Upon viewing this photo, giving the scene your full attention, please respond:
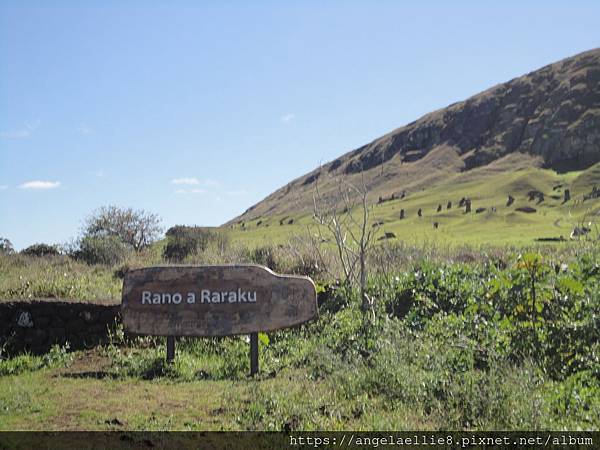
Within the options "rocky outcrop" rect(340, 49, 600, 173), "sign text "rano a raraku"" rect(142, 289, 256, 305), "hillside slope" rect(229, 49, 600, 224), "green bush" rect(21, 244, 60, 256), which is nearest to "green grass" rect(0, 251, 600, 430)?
"sign text "rano a raraku"" rect(142, 289, 256, 305)

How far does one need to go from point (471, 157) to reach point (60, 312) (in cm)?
12262

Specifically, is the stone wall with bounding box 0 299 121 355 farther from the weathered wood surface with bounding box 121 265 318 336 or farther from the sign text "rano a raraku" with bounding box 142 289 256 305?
the sign text "rano a raraku" with bounding box 142 289 256 305

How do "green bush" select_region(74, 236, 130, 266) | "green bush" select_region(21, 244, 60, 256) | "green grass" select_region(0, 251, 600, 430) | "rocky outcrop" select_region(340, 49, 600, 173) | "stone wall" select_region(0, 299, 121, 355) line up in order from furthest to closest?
"rocky outcrop" select_region(340, 49, 600, 173) < "green bush" select_region(21, 244, 60, 256) < "green bush" select_region(74, 236, 130, 266) < "stone wall" select_region(0, 299, 121, 355) < "green grass" select_region(0, 251, 600, 430)

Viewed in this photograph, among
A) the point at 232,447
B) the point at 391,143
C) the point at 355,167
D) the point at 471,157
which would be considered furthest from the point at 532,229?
the point at 391,143

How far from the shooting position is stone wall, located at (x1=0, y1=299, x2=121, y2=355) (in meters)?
8.10

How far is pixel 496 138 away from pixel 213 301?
124888mm

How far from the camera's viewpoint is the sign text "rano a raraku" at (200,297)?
7.32 metres

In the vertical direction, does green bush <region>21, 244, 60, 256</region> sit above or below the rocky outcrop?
below

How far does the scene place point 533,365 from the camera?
6.12 meters

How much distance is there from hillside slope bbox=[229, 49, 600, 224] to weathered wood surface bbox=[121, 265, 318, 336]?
7151 centimetres

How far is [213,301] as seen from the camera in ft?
24.1

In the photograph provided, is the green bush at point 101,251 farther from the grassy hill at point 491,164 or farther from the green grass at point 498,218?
the grassy hill at point 491,164

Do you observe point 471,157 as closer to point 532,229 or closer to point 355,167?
point 355,167

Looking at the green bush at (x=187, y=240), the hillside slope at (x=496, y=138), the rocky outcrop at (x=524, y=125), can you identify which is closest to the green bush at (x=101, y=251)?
the green bush at (x=187, y=240)
